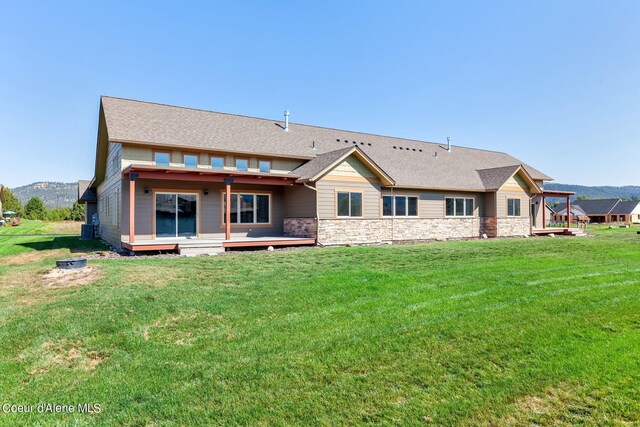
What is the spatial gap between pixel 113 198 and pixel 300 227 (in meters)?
8.75

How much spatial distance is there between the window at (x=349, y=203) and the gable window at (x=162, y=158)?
7.39m

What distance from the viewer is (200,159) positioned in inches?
632

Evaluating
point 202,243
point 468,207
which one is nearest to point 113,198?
point 202,243

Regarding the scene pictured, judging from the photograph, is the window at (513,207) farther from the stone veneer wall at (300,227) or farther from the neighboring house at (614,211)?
the neighboring house at (614,211)

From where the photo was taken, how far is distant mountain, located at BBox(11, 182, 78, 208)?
13300 centimetres

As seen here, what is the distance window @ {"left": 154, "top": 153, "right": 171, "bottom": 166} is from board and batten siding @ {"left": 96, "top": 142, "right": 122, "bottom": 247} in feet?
4.48

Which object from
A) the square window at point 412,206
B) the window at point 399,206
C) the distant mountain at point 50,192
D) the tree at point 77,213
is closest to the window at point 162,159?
the window at point 399,206

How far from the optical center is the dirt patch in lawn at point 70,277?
736cm

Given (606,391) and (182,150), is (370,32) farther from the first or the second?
(606,391)

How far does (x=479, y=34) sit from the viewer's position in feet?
51.2

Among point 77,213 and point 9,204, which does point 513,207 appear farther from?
point 9,204

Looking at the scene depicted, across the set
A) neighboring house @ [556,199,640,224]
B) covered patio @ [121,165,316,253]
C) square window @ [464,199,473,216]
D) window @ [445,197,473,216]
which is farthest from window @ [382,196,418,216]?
neighboring house @ [556,199,640,224]

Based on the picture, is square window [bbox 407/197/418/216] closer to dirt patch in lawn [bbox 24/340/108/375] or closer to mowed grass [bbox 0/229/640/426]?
mowed grass [bbox 0/229/640/426]

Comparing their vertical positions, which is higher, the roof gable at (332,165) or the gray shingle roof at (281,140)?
the gray shingle roof at (281,140)
